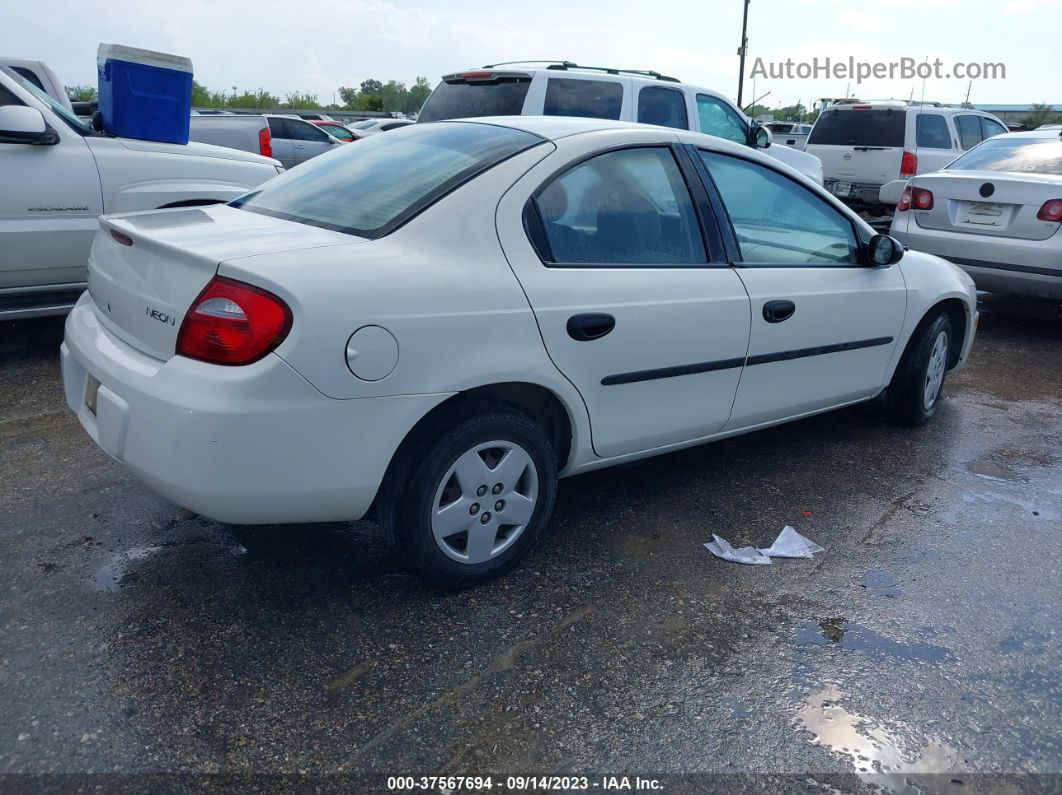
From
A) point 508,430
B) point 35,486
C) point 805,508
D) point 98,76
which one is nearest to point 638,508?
point 805,508

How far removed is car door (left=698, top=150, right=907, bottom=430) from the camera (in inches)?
147

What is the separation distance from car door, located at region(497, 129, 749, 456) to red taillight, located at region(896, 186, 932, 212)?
4.70 m

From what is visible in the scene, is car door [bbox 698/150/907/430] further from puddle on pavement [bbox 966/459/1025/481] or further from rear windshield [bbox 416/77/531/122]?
rear windshield [bbox 416/77/531/122]

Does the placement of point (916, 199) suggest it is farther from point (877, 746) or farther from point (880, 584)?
point (877, 746)

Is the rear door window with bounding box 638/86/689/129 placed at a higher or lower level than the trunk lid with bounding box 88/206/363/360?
higher

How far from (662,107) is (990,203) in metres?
2.90

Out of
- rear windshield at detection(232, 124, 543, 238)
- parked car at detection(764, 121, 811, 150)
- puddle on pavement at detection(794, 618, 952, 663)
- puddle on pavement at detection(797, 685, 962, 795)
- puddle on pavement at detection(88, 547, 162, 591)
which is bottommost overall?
puddle on pavement at detection(797, 685, 962, 795)

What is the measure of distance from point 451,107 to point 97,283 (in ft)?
16.9

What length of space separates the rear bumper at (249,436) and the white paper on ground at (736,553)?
4.41 ft

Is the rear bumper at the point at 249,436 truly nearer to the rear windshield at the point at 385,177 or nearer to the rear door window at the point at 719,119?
the rear windshield at the point at 385,177

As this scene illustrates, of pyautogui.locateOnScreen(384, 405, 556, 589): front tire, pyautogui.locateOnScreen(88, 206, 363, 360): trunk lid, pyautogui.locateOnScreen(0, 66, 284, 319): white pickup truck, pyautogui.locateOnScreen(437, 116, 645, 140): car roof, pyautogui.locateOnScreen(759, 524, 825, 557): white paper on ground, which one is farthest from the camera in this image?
pyautogui.locateOnScreen(0, 66, 284, 319): white pickup truck

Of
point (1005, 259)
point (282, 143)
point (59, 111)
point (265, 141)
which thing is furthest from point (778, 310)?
point (282, 143)

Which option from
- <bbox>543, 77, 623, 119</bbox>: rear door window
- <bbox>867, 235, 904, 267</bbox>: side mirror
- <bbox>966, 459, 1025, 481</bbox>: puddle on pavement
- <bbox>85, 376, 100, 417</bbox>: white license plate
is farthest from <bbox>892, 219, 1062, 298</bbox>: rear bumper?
<bbox>85, 376, 100, 417</bbox>: white license plate

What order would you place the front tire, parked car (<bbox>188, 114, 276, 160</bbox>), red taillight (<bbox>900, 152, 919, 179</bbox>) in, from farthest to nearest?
1. red taillight (<bbox>900, 152, 919, 179</bbox>)
2. parked car (<bbox>188, 114, 276, 160</bbox>)
3. the front tire
